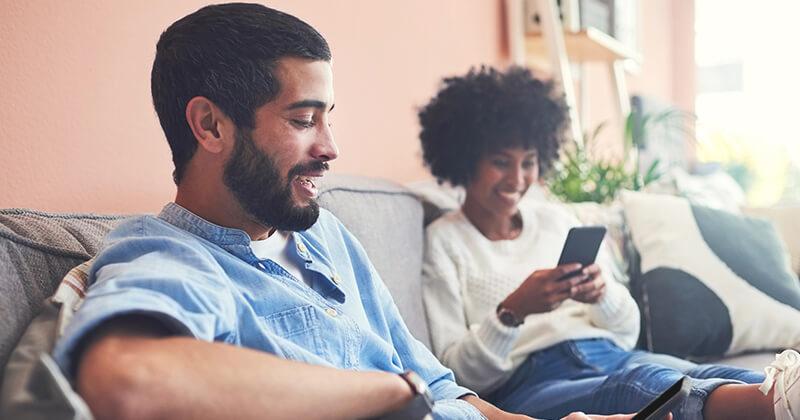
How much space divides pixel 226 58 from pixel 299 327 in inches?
12.9

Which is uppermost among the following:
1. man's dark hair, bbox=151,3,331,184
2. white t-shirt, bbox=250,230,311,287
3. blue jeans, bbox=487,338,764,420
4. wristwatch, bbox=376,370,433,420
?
man's dark hair, bbox=151,3,331,184

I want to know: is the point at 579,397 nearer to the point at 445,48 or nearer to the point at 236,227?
the point at 236,227

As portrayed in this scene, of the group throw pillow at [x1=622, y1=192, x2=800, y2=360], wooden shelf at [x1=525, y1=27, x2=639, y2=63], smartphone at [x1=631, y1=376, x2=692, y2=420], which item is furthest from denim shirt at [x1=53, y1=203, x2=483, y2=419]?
wooden shelf at [x1=525, y1=27, x2=639, y2=63]

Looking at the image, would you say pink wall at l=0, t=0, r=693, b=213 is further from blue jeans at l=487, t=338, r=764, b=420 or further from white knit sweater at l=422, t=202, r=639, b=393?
blue jeans at l=487, t=338, r=764, b=420

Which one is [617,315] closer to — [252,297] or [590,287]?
[590,287]

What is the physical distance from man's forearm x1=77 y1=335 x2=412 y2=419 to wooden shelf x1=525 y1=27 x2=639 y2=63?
86.1 inches

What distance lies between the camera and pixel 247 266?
2.81 ft

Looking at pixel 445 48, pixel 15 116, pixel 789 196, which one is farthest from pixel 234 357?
pixel 789 196

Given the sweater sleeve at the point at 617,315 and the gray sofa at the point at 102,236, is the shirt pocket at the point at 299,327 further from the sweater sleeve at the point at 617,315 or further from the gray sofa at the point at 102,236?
the sweater sleeve at the point at 617,315

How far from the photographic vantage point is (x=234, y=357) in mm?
642

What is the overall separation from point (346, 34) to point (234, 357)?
51.2 inches

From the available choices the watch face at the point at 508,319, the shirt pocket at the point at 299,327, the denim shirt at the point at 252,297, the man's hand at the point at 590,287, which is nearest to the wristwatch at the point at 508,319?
the watch face at the point at 508,319

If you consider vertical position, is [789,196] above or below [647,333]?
below

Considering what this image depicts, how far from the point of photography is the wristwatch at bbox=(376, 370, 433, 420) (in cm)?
74
